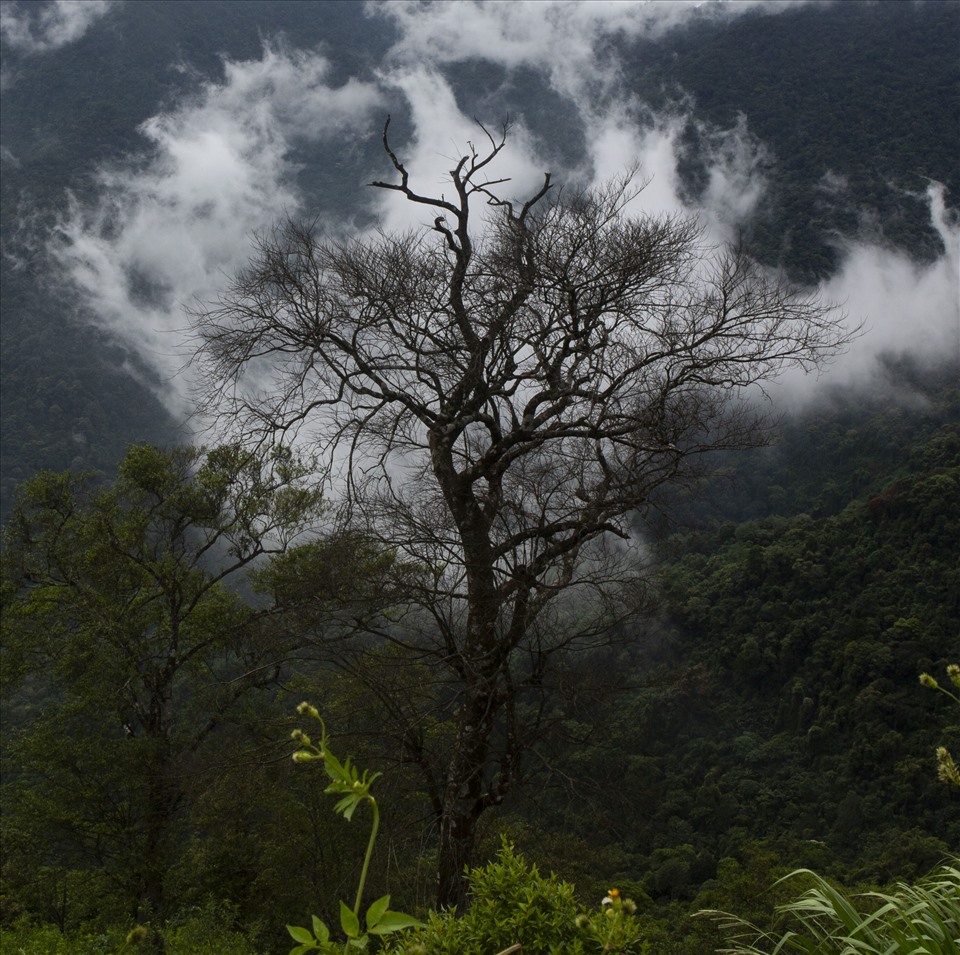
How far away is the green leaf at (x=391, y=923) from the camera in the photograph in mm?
1685

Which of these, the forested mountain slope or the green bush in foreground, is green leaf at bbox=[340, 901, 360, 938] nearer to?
the green bush in foreground

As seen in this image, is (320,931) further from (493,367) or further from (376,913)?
(493,367)

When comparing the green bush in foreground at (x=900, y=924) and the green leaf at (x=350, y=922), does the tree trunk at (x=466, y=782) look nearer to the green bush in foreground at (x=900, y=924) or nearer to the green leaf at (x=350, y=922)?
the green bush in foreground at (x=900, y=924)

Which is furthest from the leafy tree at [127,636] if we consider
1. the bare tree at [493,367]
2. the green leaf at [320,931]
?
the green leaf at [320,931]

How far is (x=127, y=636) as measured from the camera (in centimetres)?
1196

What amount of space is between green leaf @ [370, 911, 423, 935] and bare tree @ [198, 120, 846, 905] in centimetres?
389

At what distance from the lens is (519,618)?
581 cm

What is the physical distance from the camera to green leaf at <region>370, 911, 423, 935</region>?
1.68 metres

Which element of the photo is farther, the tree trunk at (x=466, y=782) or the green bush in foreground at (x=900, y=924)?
the tree trunk at (x=466, y=782)

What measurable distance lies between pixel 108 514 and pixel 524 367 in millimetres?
8653

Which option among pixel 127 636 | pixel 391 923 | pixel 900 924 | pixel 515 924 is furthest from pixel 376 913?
pixel 127 636

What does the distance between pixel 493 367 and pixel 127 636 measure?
799 cm

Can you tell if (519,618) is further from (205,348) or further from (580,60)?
Result: (580,60)

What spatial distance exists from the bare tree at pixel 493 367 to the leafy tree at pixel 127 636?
→ 16.4ft
